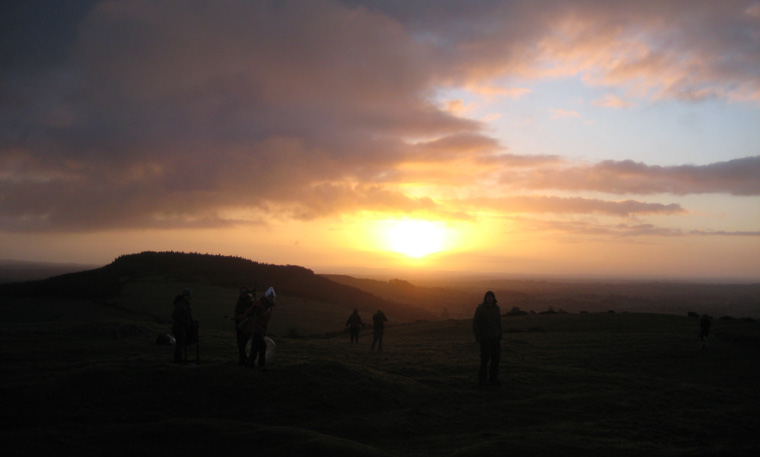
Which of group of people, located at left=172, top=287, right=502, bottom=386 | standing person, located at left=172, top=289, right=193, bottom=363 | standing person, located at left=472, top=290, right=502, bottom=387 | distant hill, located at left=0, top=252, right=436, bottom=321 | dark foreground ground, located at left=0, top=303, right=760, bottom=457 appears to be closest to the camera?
dark foreground ground, located at left=0, top=303, right=760, bottom=457

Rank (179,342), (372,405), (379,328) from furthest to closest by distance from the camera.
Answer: (379,328), (179,342), (372,405)

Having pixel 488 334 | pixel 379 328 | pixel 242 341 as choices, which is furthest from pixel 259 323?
pixel 379 328

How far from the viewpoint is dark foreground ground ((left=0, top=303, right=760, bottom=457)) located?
8297 millimetres

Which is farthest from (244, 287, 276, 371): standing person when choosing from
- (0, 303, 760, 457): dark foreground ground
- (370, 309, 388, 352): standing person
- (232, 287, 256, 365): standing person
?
(370, 309, 388, 352): standing person

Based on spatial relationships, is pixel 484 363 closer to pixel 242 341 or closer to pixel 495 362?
pixel 495 362

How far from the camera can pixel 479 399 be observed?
1196cm

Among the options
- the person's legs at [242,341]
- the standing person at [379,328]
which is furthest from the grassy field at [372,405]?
the standing person at [379,328]

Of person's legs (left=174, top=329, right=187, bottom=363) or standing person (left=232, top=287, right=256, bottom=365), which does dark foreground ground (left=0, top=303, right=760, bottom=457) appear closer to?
standing person (left=232, top=287, right=256, bottom=365)

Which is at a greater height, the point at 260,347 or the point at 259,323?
the point at 259,323

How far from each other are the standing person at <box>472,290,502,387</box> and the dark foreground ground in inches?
18.7

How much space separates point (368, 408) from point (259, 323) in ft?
11.5

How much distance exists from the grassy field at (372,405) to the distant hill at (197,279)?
44.1 metres

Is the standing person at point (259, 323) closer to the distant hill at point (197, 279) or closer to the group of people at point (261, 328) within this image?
the group of people at point (261, 328)

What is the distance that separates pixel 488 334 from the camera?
518 inches
